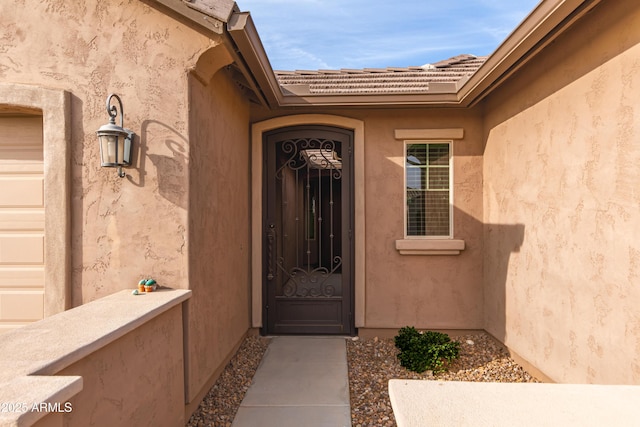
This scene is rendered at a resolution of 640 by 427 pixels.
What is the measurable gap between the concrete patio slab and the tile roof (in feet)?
12.7

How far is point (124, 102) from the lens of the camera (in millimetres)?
3113

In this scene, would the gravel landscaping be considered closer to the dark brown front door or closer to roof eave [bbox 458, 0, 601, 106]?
the dark brown front door

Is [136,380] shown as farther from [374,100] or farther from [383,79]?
Answer: [383,79]

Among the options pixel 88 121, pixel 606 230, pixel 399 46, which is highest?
pixel 399 46

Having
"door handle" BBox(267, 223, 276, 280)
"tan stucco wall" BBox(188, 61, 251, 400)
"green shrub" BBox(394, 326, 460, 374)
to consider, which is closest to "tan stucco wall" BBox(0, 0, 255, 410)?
"tan stucco wall" BBox(188, 61, 251, 400)

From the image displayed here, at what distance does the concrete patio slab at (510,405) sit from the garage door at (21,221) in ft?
10.9

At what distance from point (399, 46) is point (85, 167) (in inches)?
388

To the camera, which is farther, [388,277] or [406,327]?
[388,277]

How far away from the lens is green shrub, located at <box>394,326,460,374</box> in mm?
4184

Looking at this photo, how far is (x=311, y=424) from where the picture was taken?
10.3 ft

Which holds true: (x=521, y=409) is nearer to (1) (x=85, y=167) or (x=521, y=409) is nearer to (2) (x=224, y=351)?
(2) (x=224, y=351)

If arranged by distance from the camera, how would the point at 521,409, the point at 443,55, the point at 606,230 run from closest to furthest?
the point at 521,409 < the point at 606,230 < the point at 443,55

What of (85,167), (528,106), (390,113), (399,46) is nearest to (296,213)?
(390,113)

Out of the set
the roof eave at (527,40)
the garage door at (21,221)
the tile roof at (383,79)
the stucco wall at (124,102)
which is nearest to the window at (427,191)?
the tile roof at (383,79)
